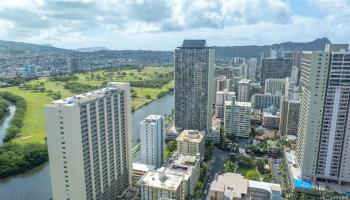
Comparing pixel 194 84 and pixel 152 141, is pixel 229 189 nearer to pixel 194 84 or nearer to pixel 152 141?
pixel 152 141

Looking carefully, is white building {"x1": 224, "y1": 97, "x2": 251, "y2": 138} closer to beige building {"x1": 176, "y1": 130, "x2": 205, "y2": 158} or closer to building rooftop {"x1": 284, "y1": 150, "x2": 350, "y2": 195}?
beige building {"x1": 176, "y1": 130, "x2": 205, "y2": 158}

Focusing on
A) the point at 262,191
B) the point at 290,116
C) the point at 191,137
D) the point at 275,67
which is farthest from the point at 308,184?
the point at 275,67

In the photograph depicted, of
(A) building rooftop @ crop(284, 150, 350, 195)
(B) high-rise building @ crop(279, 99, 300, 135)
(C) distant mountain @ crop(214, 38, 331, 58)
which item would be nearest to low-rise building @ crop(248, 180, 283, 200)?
(A) building rooftop @ crop(284, 150, 350, 195)

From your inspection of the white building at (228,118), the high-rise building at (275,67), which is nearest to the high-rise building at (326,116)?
the white building at (228,118)

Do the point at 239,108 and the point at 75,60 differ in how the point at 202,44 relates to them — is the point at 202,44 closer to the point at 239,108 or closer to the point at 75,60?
the point at 239,108

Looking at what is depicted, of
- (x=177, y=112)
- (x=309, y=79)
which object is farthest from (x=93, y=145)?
(x=177, y=112)

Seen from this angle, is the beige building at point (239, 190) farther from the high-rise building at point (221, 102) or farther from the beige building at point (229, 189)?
the high-rise building at point (221, 102)
